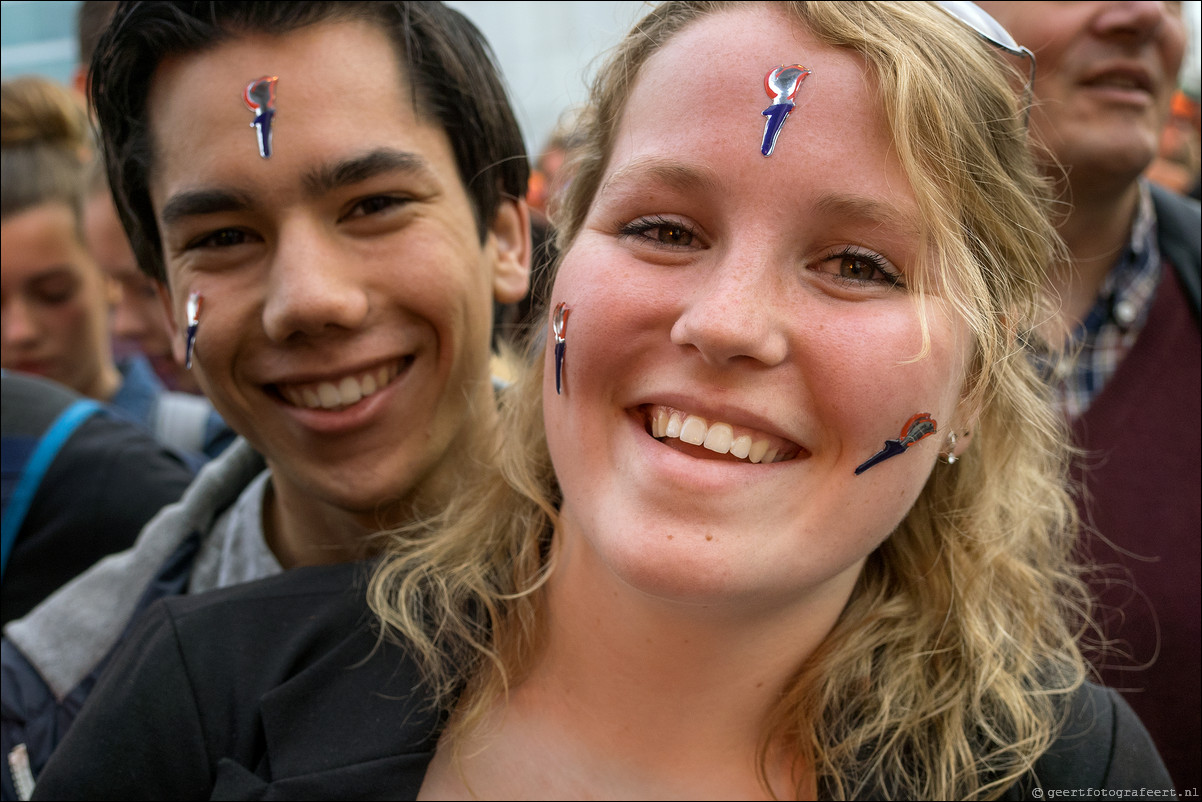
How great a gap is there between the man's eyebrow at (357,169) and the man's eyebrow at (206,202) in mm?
145

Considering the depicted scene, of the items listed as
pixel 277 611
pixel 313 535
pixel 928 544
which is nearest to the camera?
pixel 277 611

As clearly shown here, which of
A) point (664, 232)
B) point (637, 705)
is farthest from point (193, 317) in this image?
point (637, 705)

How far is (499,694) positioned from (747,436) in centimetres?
72

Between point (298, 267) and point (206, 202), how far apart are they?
0.25 metres

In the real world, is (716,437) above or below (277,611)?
above

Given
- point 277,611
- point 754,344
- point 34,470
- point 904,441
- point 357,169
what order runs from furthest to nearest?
point 34,470 < point 357,169 < point 277,611 < point 904,441 < point 754,344

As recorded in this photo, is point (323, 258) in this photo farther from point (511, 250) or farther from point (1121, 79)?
point (1121, 79)

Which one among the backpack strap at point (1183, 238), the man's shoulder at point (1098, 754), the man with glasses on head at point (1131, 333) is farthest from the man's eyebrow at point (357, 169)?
the backpack strap at point (1183, 238)

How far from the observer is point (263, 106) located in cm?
219

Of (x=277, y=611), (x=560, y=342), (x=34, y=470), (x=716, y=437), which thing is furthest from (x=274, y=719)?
(x=34, y=470)

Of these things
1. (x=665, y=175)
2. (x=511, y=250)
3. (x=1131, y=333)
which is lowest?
(x=1131, y=333)

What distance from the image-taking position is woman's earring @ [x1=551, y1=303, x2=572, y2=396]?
1.77 meters

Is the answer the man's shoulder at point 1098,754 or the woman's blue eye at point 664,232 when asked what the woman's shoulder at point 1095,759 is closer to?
the man's shoulder at point 1098,754

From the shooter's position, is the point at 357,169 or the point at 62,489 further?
the point at 62,489
